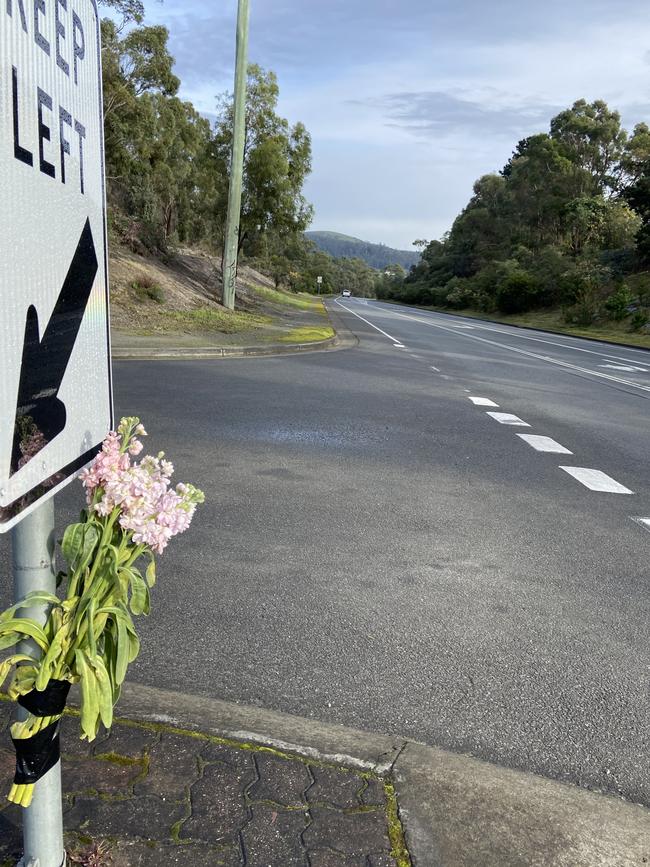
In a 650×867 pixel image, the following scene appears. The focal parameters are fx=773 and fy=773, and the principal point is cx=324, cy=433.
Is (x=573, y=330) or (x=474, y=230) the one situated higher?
(x=474, y=230)

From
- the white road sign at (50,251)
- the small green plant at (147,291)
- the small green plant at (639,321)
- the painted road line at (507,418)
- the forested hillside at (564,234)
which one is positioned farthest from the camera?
the forested hillside at (564,234)

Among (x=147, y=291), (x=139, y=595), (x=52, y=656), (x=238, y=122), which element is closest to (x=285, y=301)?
(x=238, y=122)

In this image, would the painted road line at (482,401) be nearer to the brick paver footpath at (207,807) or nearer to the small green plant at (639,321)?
the brick paver footpath at (207,807)

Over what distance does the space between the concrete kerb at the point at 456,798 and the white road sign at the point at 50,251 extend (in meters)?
Answer: 1.39

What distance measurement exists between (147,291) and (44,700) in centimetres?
2041

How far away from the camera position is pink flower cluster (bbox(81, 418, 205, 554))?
5.71 feet

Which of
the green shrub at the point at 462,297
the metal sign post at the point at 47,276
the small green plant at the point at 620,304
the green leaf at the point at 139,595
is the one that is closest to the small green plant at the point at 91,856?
the metal sign post at the point at 47,276

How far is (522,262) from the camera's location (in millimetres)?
67750

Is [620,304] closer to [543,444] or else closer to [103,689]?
[543,444]

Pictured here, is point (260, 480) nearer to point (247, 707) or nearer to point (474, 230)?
point (247, 707)

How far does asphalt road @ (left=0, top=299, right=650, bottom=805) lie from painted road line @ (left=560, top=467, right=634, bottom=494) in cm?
4

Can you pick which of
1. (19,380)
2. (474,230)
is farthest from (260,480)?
(474,230)

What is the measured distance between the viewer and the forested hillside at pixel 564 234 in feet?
150

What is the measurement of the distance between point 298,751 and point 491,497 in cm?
375
